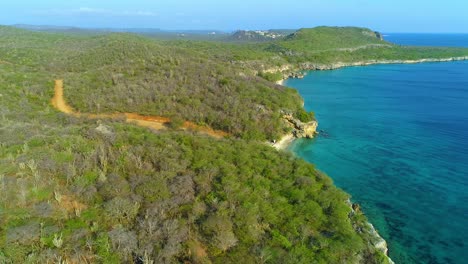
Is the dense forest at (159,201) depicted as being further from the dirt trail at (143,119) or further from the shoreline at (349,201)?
the dirt trail at (143,119)

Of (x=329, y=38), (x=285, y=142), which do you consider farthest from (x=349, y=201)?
(x=329, y=38)

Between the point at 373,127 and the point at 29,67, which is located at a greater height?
the point at 29,67

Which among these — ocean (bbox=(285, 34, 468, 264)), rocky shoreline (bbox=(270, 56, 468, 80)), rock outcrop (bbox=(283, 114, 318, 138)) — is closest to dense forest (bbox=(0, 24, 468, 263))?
ocean (bbox=(285, 34, 468, 264))

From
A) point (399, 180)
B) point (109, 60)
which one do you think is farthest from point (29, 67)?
point (399, 180)

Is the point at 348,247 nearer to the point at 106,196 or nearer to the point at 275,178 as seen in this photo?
the point at 275,178

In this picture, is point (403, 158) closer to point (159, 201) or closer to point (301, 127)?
point (301, 127)

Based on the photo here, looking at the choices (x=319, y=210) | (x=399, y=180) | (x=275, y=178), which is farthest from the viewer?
(x=399, y=180)

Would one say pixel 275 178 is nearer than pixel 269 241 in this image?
No
